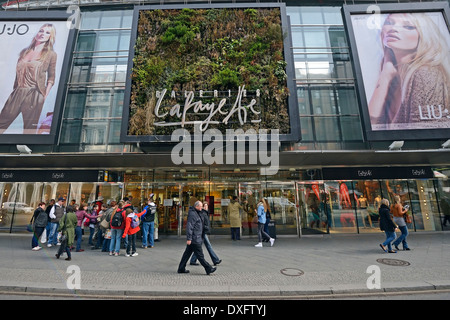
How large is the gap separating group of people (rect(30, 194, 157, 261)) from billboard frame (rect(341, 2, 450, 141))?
40.1 feet

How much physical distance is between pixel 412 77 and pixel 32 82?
22.5m

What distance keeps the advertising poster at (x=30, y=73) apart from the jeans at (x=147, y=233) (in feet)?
26.9

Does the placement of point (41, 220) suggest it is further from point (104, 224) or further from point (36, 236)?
point (104, 224)

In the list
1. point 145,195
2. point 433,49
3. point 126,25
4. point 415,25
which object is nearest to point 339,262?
point 145,195

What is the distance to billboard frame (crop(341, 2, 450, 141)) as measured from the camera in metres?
12.0

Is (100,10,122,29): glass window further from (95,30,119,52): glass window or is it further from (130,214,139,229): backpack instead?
(130,214,139,229): backpack

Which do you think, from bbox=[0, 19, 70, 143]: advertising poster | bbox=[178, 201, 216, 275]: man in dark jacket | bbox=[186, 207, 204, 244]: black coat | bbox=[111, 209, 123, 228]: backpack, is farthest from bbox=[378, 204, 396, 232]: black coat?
bbox=[0, 19, 70, 143]: advertising poster

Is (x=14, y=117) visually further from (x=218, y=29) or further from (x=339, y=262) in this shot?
(x=339, y=262)

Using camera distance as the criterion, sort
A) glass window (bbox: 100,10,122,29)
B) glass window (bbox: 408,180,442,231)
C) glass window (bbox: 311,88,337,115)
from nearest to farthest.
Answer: glass window (bbox: 408,180,442,231), glass window (bbox: 311,88,337,115), glass window (bbox: 100,10,122,29)

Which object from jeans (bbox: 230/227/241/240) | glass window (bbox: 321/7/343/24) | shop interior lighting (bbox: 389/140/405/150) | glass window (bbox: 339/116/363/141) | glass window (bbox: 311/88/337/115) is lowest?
jeans (bbox: 230/227/241/240)

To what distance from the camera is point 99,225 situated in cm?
993

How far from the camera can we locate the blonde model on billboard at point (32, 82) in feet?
42.1

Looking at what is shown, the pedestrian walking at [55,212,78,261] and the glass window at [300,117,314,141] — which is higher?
the glass window at [300,117,314,141]

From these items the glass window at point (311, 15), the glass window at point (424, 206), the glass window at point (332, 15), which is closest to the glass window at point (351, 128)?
the glass window at point (424, 206)
